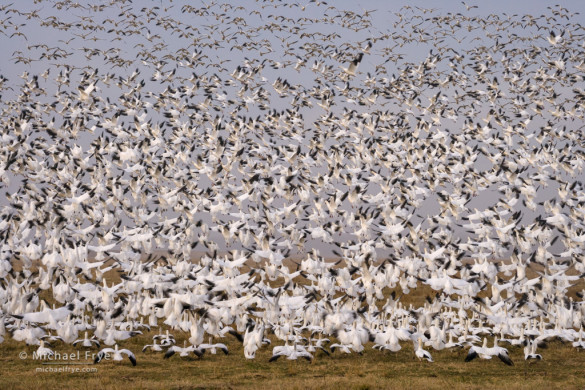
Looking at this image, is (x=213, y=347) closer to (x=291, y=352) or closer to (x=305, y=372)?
(x=291, y=352)

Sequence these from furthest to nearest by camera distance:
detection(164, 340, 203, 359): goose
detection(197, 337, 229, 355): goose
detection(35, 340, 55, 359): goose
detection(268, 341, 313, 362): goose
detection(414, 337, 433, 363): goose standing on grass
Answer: detection(35, 340, 55, 359): goose < detection(414, 337, 433, 363): goose standing on grass < detection(268, 341, 313, 362): goose < detection(197, 337, 229, 355): goose < detection(164, 340, 203, 359): goose

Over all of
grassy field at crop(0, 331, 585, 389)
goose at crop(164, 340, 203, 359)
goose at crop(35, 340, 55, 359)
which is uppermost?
goose at crop(35, 340, 55, 359)

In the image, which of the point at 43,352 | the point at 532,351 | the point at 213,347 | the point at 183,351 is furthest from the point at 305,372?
the point at 43,352

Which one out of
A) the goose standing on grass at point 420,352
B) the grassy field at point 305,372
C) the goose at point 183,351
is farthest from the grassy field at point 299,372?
the goose at point 183,351

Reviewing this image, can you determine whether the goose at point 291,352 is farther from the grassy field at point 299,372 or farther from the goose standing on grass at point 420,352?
the goose standing on grass at point 420,352

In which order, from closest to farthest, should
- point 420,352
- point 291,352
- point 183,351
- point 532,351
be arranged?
1. point 291,352
2. point 420,352
3. point 183,351
4. point 532,351

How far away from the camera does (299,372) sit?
2330cm

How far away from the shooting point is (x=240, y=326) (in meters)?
28.7

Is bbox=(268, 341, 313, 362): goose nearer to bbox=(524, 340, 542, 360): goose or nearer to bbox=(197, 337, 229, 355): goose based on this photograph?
bbox=(197, 337, 229, 355): goose

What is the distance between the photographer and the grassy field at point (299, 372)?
21.0m

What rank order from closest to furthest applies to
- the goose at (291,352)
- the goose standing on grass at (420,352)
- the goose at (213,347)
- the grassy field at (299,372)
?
the grassy field at (299,372) < the goose at (213,347) < the goose at (291,352) < the goose standing on grass at (420,352)

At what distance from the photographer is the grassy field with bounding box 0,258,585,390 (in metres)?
21.0

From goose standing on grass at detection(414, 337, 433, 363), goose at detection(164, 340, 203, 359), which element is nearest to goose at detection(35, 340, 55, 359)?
goose at detection(164, 340, 203, 359)

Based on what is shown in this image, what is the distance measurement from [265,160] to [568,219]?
755 inches
